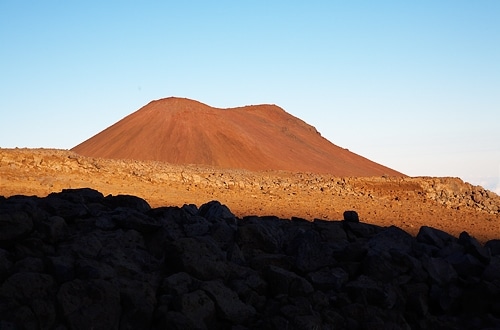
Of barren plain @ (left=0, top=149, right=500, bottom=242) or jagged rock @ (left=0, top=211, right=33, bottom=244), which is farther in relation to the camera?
barren plain @ (left=0, top=149, right=500, bottom=242)

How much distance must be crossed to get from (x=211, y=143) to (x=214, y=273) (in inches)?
1797

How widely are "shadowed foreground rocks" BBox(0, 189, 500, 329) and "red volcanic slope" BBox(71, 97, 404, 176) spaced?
39.8 meters

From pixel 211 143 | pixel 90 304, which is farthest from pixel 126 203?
pixel 211 143

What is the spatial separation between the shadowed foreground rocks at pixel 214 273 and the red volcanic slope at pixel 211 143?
3976cm

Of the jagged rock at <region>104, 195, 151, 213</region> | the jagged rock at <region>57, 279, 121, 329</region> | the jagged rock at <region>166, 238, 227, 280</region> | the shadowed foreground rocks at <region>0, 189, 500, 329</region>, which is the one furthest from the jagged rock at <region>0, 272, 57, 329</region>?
the jagged rock at <region>104, 195, 151, 213</region>

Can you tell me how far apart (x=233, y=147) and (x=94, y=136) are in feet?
62.3

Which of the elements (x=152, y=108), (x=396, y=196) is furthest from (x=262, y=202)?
(x=152, y=108)

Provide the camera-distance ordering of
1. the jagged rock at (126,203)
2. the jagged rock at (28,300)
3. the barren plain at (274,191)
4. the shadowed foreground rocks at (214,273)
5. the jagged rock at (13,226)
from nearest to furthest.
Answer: the jagged rock at (28,300) → the shadowed foreground rocks at (214,273) → the jagged rock at (13,226) → the jagged rock at (126,203) → the barren plain at (274,191)

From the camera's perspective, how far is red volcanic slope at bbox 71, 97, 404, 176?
50.5m

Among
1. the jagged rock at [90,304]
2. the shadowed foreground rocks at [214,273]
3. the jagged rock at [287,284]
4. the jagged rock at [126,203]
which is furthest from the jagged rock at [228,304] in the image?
the jagged rock at [126,203]

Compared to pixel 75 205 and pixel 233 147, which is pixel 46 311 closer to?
pixel 75 205

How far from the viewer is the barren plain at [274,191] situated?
16797mm

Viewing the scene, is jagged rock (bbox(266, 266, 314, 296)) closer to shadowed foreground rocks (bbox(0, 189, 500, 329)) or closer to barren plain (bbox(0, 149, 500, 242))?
shadowed foreground rocks (bbox(0, 189, 500, 329))

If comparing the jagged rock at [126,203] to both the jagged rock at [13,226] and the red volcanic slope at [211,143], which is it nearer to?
the jagged rock at [13,226]
